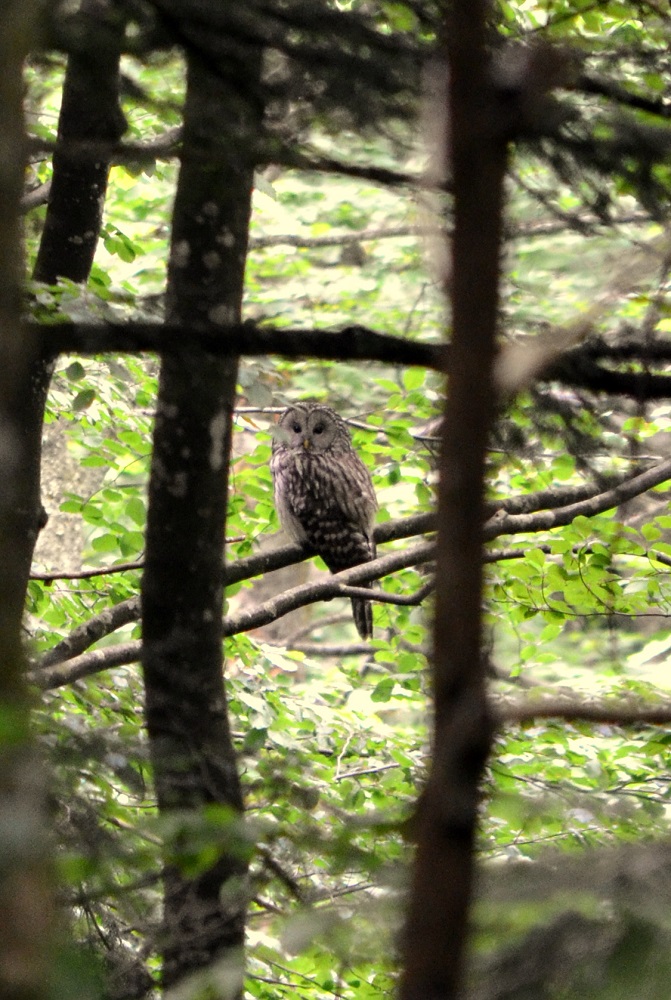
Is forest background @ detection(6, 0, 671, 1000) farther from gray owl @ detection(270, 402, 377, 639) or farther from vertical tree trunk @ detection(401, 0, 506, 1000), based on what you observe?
gray owl @ detection(270, 402, 377, 639)

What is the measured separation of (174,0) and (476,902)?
1.76m

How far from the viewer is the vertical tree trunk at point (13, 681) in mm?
1009

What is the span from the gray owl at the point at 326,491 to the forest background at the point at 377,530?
1407mm

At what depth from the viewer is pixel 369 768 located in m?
4.41

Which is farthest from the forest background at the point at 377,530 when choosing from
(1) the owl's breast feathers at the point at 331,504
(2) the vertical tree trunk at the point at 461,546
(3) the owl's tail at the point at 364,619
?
(3) the owl's tail at the point at 364,619

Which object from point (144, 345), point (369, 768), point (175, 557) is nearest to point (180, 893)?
point (175, 557)

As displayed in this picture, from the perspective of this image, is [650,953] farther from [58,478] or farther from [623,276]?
[58,478]

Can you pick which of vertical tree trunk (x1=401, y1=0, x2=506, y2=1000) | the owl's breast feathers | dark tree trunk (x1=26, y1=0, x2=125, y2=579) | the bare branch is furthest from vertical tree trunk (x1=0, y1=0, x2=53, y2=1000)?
the owl's breast feathers

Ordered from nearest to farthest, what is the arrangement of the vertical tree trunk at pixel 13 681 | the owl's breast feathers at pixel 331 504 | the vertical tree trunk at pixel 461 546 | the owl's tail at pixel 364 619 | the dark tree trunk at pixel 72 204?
the vertical tree trunk at pixel 13 681 → the vertical tree trunk at pixel 461 546 → the dark tree trunk at pixel 72 204 → the owl's breast feathers at pixel 331 504 → the owl's tail at pixel 364 619

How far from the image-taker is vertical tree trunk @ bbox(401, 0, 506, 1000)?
3.80 feet

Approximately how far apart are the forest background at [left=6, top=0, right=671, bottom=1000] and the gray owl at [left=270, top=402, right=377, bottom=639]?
1.41 metres

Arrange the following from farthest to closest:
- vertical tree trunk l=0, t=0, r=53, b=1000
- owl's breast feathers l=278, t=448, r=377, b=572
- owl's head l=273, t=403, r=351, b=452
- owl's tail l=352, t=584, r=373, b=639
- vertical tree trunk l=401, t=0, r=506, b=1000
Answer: owl's head l=273, t=403, r=351, b=452
owl's tail l=352, t=584, r=373, b=639
owl's breast feathers l=278, t=448, r=377, b=572
vertical tree trunk l=401, t=0, r=506, b=1000
vertical tree trunk l=0, t=0, r=53, b=1000

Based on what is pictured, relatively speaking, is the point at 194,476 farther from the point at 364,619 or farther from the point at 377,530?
the point at 364,619

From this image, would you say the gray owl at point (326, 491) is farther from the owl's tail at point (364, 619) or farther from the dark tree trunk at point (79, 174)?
the dark tree trunk at point (79, 174)
